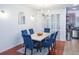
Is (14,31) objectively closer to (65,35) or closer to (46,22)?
(46,22)

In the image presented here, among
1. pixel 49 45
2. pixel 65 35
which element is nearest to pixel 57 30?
pixel 65 35

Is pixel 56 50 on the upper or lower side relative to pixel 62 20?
lower

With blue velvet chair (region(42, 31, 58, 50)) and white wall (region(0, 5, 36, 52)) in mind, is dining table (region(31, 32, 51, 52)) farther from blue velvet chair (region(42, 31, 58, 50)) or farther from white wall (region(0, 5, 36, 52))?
white wall (region(0, 5, 36, 52))

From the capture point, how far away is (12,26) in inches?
83.0

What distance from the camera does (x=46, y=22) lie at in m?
2.12

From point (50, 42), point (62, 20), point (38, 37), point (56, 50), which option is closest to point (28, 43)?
point (38, 37)

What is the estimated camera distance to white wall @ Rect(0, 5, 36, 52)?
78.6 inches

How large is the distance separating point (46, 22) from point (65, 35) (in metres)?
0.44

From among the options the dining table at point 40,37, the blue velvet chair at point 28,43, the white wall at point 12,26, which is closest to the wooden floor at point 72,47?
the dining table at point 40,37

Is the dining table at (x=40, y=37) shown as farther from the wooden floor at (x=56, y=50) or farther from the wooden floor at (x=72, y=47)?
the wooden floor at (x=72, y=47)

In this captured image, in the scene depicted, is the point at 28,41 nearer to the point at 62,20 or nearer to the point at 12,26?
the point at 12,26

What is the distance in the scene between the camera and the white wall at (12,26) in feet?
6.55

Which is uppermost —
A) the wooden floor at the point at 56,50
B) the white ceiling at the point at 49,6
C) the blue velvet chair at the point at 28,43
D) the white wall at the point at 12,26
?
the white ceiling at the point at 49,6

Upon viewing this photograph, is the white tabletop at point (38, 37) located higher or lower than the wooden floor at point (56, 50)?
higher
